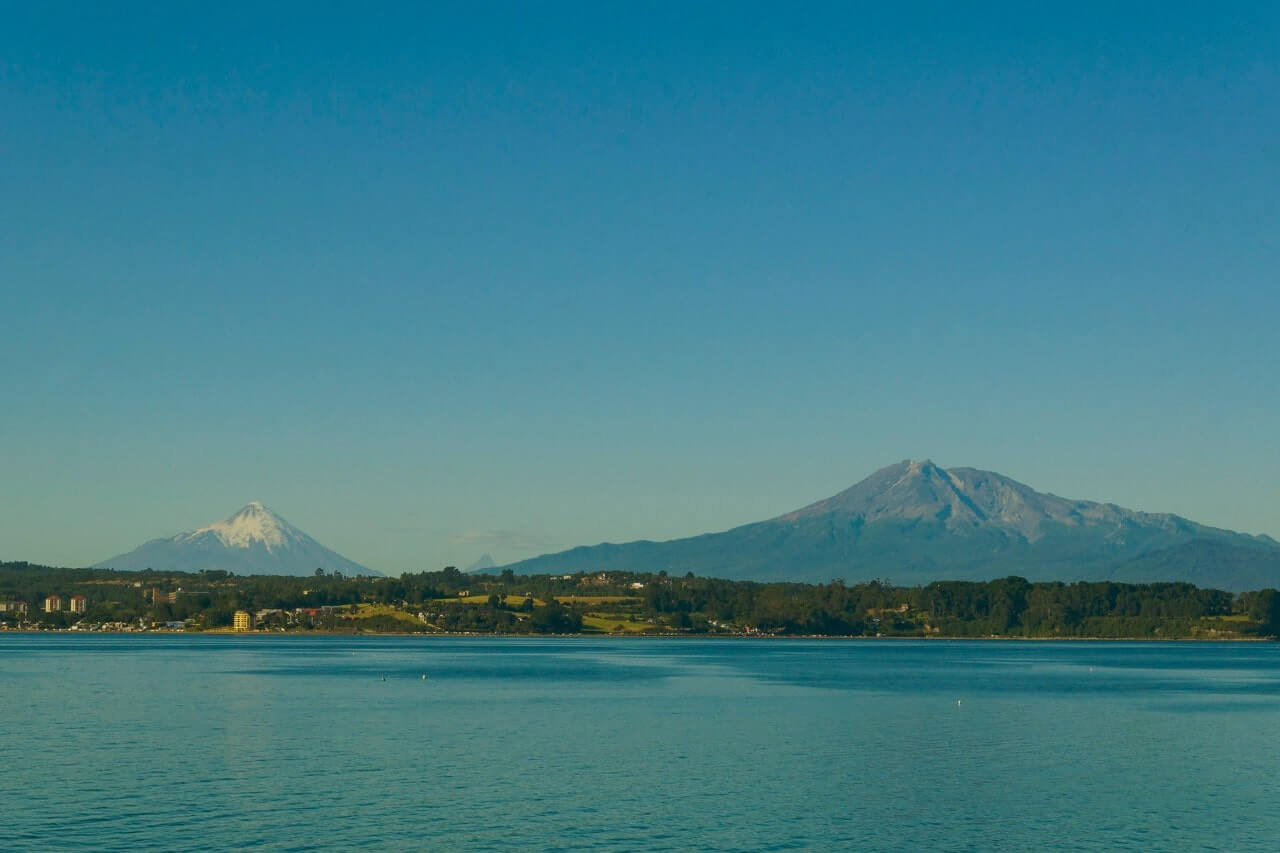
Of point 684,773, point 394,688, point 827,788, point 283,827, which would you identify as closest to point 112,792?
point 283,827

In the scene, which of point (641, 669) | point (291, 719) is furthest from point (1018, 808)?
point (641, 669)

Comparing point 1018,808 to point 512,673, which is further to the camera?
point 512,673

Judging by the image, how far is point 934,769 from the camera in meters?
83.9

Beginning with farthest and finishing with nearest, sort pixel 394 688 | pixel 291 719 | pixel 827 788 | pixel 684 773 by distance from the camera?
pixel 394 688
pixel 291 719
pixel 684 773
pixel 827 788

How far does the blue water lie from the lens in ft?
206

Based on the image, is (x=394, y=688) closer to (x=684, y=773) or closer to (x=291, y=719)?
(x=291, y=719)

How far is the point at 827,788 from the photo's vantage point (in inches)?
2995

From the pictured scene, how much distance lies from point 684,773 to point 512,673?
4151 inches

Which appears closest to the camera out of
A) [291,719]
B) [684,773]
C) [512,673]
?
[684,773]

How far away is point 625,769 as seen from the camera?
3248 inches

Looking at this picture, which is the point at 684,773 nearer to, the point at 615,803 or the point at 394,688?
the point at 615,803

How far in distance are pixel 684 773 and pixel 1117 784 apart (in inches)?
962

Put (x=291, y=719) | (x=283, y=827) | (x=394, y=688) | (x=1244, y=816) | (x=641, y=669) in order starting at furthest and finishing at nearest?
(x=641, y=669)
(x=394, y=688)
(x=291, y=719)
(x=1244, y=816)
(x=283, y=827)

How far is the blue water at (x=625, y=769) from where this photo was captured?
62906 millimetres
